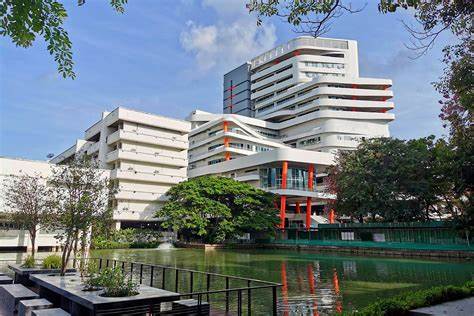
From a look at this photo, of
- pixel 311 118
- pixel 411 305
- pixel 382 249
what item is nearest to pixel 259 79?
pixel 311 118

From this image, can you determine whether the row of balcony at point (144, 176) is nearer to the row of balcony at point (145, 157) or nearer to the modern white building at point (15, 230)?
the row of balcony at point (145, 157)

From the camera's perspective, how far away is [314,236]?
40.4m

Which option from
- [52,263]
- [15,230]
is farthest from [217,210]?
[52,263]

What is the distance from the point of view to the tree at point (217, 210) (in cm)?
4106

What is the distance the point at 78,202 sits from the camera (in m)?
12.2

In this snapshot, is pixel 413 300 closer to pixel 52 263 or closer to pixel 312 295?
pixel 312 295

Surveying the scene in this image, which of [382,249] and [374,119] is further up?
[374,119]

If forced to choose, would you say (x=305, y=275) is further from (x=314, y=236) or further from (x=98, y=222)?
(x=314, y=236)

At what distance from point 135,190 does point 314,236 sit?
23.3m

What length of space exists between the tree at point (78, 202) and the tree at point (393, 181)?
26.7 metres

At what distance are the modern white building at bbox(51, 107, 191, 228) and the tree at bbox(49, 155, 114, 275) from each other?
1379 inches

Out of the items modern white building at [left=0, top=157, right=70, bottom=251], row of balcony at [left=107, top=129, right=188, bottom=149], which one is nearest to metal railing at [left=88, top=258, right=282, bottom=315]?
modern white building at [left=0, top=157, right=70, bottom=251]

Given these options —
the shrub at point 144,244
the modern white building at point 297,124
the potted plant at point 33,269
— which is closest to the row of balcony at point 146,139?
the modern white building at point 297,124

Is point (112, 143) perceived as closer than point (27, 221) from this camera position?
No
